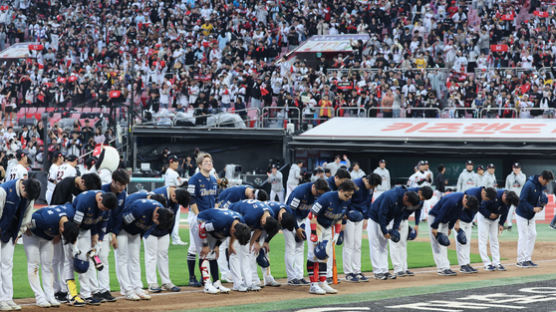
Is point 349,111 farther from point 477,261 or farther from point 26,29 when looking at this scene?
point 26,29

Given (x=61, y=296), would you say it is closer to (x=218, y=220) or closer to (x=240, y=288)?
(x=218, y=220)

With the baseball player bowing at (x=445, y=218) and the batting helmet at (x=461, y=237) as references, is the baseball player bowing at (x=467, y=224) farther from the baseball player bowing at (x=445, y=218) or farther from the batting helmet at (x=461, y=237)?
the baseball player bowing at (x=445, y=218)

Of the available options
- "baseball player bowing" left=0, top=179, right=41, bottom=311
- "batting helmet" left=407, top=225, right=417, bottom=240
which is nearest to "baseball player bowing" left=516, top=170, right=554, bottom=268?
"batting helmet" left=407, top=225, right=417, bottom=240

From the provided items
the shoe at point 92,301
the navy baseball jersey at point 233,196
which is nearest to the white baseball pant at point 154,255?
the shoe at point 92,301

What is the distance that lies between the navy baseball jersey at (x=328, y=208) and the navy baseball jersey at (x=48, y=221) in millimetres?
3627

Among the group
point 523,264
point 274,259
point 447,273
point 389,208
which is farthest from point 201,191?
point 523,264

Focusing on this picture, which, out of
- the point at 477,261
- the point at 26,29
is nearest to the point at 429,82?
the point at 477,261

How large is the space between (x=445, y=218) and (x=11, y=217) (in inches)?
305

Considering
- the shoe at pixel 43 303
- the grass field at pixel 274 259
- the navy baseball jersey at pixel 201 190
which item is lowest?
the grass field at pixel 274 259

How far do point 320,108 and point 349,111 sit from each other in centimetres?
108

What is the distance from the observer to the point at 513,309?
11.2m

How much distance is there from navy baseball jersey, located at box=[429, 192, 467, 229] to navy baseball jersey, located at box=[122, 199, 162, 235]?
5.59 meters

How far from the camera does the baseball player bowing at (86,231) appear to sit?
36.8 ft

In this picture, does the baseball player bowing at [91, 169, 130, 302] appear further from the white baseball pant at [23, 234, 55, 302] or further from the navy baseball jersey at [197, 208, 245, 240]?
the navy baseball jersey at [197, 208, 245, 240]
